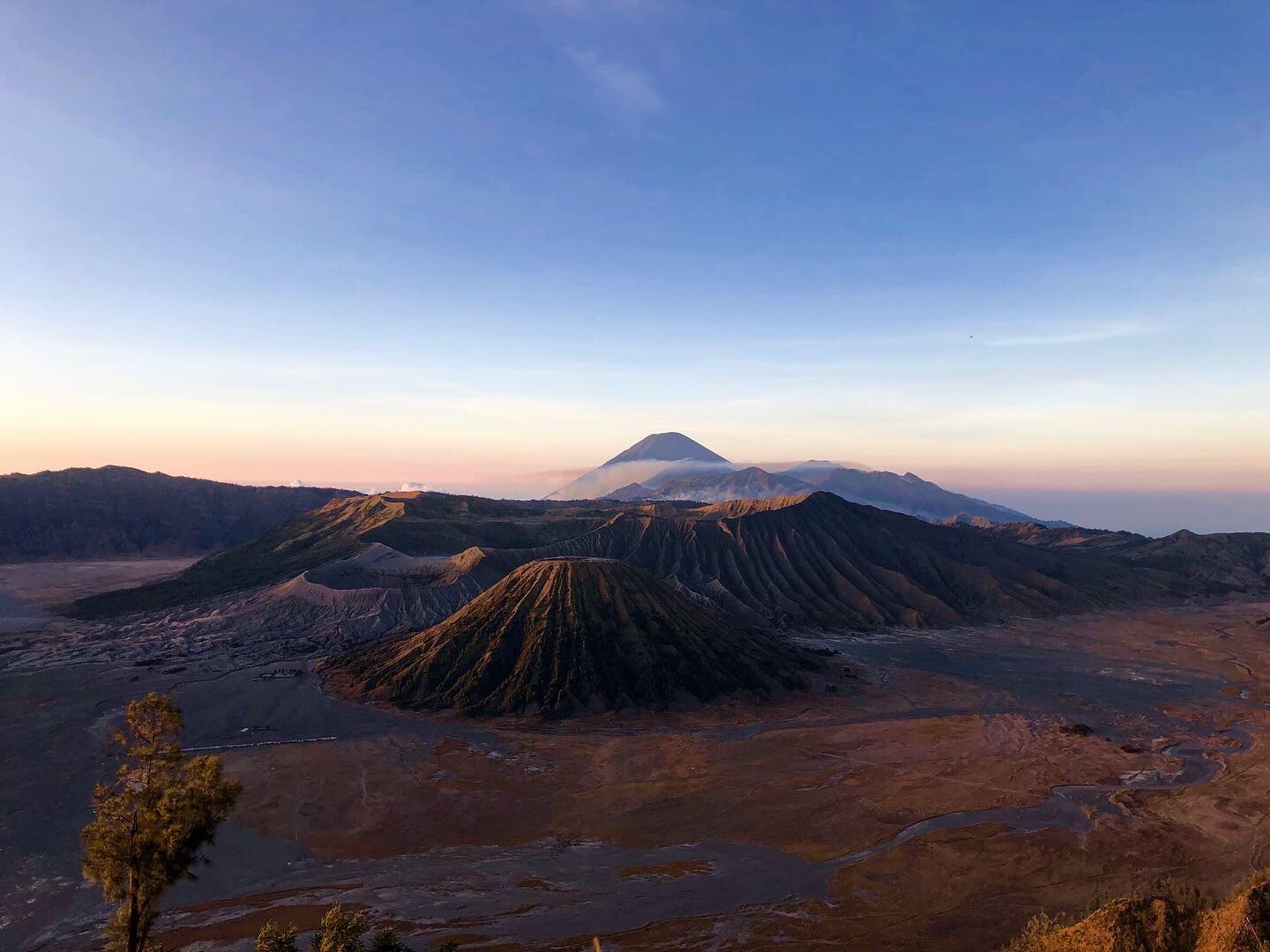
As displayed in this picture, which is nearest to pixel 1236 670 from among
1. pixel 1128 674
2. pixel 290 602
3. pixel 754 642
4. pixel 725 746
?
pixel 1128 674

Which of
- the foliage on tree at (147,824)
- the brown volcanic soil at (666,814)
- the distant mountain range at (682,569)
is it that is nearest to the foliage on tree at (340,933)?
the foliage on tree at (147,824)

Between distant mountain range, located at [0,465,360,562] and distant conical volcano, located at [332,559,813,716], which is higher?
distant mountain range, located at [0,465,360,562]

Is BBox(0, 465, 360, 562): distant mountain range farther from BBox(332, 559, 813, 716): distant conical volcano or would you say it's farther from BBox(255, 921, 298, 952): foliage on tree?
BBox(255, 921, 298, 952): foliage on tree

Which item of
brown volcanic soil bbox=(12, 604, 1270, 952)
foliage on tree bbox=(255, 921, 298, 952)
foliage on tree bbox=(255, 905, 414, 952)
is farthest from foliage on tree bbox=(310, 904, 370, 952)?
brown volcanic soil bbox=(12, 604, 1270, 952)

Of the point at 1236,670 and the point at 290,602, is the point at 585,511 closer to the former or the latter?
the point at 290,602

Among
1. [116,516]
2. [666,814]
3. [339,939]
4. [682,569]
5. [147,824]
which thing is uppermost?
[116,516]

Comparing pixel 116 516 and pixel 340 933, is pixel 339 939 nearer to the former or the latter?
pixel 340 933

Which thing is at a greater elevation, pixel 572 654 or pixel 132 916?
pixel 132 916

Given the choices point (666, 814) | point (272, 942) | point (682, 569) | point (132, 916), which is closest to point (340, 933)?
point (272, 942)

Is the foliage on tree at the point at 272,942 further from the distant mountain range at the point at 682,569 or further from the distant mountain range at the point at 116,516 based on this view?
the distant mountain range at the point at 116,516
